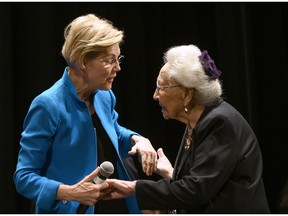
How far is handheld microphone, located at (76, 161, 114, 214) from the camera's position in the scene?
2.09m

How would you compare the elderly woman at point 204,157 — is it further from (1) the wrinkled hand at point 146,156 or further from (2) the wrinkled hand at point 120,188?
(1) the wrinkled hand at point 146,156

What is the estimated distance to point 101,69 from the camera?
2.37 meters

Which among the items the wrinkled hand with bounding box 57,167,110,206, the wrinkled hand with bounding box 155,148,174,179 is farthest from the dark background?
the wrinkled hand with bounding box 57,167,110,206

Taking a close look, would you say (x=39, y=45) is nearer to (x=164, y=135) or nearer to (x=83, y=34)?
(x=164, y=135)

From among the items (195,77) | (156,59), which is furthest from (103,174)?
(156,59)

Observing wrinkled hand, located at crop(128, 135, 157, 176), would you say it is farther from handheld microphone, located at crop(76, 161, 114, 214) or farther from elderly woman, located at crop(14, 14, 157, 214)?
handheld microphone, located at crop(76, 161, 114, 214)

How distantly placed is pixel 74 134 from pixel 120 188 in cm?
28

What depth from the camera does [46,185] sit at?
2184 millimetres

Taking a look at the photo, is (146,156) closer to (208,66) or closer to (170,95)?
(170,95)

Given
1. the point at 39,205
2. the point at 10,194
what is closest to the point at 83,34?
the point at 39,205

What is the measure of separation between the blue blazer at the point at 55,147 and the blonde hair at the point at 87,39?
106 mm

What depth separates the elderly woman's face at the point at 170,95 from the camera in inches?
89.4

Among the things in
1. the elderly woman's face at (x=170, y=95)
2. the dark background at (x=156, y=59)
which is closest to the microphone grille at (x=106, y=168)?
the elderly woman's face at (x=170, y=95)

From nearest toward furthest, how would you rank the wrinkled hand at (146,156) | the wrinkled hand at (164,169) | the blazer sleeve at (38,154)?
1. the blazer sleeve at (38,154)
2. the wrinkled hand at (146,156)
3. the wrinkled hand at (164,169)
